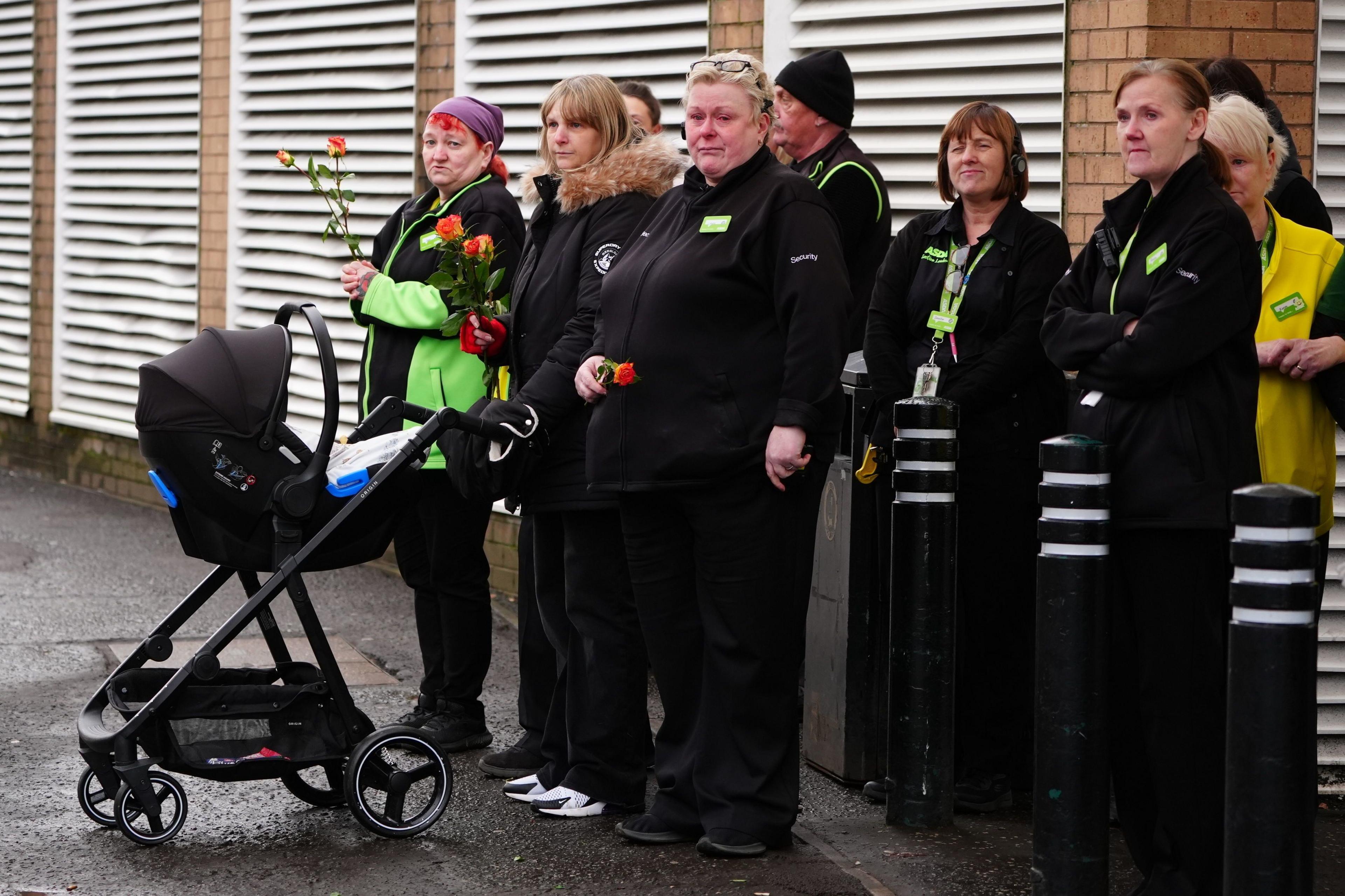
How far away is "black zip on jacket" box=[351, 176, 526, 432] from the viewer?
6070 millimetres

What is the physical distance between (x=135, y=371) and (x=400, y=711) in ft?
20.3

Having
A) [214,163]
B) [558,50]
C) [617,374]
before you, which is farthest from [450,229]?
[214,163]

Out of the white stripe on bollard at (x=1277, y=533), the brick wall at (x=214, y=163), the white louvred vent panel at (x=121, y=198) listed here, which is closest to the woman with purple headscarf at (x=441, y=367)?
the white stripe on bollard at (x=1277, y=533)

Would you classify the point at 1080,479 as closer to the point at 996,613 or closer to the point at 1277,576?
the point at 1277,576

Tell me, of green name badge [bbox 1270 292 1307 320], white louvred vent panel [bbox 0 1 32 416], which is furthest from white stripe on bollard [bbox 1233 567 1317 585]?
white louvred vent panel [bbox 0 1 32 416]

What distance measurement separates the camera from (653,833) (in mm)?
5164

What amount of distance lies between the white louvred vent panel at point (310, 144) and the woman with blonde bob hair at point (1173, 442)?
5781 mm

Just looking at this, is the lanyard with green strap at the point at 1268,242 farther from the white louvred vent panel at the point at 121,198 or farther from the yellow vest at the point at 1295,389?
the white louvred vent panel at the point at 121,198

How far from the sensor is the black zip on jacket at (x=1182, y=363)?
4.27 meters

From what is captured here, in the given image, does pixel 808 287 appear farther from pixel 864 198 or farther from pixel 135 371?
pixel 135 371

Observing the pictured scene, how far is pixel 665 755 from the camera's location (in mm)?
5215

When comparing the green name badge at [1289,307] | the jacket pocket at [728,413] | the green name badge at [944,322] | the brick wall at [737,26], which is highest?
the brick wall at [737,26]

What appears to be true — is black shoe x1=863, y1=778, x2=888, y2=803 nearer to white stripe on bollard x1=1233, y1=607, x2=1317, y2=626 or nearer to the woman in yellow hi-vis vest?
the woman in yellow hi-vis vest

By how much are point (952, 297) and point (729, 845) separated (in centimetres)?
178
